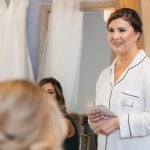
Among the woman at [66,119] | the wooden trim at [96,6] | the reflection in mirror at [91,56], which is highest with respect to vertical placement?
the wooden trim at [96,6]

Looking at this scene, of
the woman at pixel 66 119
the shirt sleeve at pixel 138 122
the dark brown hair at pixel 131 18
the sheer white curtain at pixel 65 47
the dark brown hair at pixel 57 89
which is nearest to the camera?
the shirt sleeve at pixel 138 122

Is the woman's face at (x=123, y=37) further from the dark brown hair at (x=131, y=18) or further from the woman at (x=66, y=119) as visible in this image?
the woman at (x=66, y=119)

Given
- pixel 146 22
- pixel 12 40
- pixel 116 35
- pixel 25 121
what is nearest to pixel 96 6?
pixel 146 22

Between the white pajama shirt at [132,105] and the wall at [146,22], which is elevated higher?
the wall at [146,22]

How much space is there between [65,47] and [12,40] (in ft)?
1.31

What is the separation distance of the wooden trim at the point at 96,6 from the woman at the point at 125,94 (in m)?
0.67

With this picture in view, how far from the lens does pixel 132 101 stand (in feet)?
5.47

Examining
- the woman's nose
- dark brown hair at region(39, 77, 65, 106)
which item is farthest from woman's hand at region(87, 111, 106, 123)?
dark brown hair at region(39, 77, 65, 106)

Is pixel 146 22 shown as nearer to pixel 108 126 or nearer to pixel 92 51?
pixel 92 51

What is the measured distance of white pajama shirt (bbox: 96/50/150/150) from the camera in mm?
1650

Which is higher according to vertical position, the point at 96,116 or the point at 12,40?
the point at 12,40

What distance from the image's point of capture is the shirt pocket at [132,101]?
5.46 ft

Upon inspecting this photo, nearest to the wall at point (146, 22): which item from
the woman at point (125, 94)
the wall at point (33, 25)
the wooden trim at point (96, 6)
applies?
the wooden trim at point (96, 6)

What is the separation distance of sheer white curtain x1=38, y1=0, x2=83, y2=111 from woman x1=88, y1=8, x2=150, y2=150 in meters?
0.73
